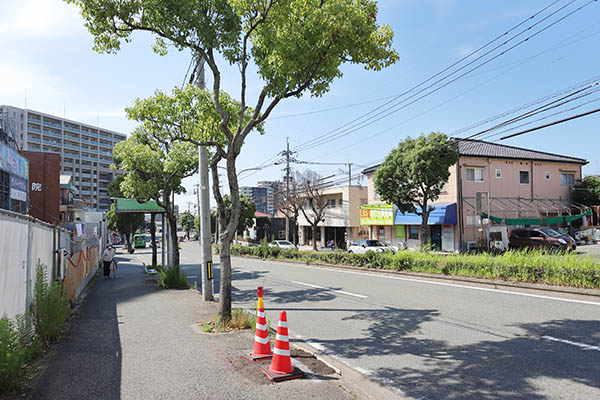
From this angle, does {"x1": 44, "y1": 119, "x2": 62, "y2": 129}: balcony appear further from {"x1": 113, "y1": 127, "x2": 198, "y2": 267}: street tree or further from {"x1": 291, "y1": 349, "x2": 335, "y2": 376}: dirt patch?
{"x1": 291, "y1": 349, "x2": 335, "y2": 376}: dirt patch

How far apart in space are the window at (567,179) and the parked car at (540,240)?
14318mm

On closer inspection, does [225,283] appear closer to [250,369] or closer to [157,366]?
[157,366]

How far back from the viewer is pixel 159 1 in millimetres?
7414

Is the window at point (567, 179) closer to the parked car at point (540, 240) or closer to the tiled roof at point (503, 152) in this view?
the tiled roof at point (503, 152)

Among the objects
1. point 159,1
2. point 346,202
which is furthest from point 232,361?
point 346,202

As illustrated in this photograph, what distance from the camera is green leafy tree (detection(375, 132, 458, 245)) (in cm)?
2253

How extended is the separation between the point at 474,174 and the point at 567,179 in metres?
→ 12.3

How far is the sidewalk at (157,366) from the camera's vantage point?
15.3 ft

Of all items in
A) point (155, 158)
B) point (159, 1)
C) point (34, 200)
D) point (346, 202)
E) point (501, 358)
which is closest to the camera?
point (501, 358)

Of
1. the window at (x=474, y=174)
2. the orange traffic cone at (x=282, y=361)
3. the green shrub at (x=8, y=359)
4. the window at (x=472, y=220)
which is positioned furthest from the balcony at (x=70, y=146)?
the orange traffic cone at (x=282, y=361)

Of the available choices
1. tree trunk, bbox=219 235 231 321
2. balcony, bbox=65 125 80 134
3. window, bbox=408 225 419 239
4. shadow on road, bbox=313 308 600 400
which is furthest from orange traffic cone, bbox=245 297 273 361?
balcony, bbox=65 125 80 134

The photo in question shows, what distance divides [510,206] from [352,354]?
99.3 ft

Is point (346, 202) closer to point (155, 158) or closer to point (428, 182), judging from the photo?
point (428, 182)

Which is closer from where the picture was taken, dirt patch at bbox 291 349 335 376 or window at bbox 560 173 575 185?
dirt patch at bbox 291 349 335 376
